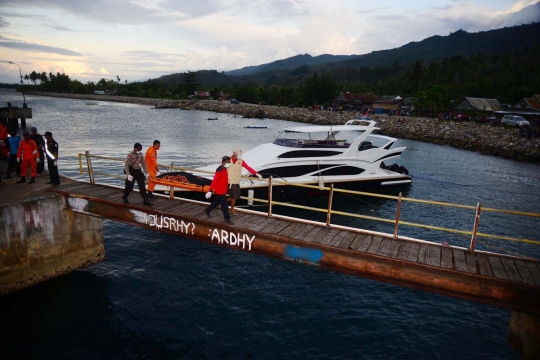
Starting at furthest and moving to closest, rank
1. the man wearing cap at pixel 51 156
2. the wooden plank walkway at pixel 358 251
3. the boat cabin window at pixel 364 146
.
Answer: the boat cabin window at pixel 364 146
the man wearing cap at pixel 51 156
the wooden plank walkway at pixel 358 251

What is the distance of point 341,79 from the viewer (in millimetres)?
198625

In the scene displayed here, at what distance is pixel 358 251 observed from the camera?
290 inches

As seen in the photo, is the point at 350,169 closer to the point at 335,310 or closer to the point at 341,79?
the point at 335,310

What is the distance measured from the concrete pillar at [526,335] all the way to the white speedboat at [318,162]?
1100 cm

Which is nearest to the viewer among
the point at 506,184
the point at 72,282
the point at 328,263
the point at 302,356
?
the point at 328,263

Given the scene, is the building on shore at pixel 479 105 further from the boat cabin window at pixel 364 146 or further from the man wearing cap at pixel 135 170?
the man wearing cap at pixel 135 170

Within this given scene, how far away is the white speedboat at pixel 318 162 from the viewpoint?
57.7 ft

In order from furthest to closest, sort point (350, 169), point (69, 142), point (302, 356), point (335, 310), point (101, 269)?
1. point (69, 142)
2. point (350, 169)
3. point (101, 269)
4. point (335, 310)
5. point (302, 356)

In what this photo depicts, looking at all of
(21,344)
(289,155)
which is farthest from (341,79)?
(21,344)

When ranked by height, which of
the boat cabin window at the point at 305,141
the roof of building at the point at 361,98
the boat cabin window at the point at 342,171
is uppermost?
the roof of building at the point at 361,98

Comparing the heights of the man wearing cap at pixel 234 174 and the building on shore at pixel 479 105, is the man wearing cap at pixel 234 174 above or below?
below

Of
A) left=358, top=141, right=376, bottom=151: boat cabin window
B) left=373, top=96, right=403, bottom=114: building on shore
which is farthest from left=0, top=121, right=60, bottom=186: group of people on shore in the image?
left=373, top=96, right=403, bottom=114: building on shore

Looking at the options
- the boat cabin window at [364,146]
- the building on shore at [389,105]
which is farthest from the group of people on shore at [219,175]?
the building on shore at [389,105]

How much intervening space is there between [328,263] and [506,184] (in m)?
26.2
